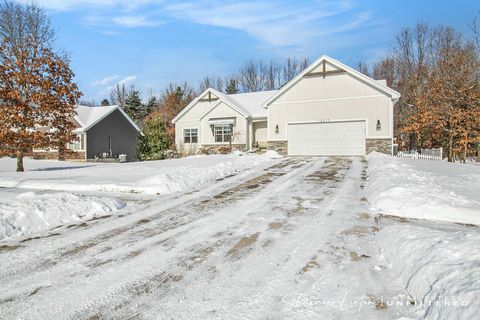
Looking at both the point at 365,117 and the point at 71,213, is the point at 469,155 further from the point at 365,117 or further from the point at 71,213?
the point at 71,213

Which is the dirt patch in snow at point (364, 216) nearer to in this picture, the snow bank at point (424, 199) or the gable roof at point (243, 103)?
the snow bank at point (424, 199)

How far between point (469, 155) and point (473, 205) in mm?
21050

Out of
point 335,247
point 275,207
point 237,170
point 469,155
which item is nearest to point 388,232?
point 335,247

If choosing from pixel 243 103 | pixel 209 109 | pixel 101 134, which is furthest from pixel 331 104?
pixel 101 134

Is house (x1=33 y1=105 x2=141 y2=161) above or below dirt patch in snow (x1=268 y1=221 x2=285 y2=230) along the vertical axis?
above

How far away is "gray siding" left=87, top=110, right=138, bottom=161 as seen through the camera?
28.4m

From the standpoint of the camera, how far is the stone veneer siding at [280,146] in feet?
68.8

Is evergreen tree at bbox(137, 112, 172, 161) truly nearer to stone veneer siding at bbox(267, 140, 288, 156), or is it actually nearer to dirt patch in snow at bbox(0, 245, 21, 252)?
stone veneer siding at bbox(267, 140, 288, 156)

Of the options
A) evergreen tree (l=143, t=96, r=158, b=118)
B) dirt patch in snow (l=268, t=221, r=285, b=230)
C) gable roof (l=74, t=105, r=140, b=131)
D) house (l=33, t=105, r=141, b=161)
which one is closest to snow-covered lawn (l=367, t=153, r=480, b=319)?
dirt patch in snow (l=268, t=221, r=285, b=230)

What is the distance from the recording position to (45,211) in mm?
5996

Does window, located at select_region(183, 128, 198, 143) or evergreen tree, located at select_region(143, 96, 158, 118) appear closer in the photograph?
window, located at select_region(183, 128, 198, 143)

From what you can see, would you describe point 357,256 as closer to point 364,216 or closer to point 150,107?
point 364,216

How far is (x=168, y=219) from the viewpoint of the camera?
6.09m

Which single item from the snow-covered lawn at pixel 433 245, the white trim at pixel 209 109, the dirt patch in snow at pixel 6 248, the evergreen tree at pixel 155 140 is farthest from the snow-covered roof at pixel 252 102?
the dirt patch in snow at pixel 6 248
